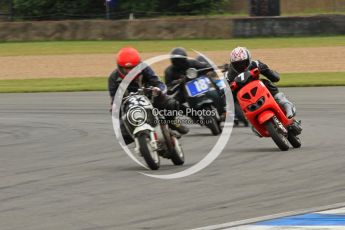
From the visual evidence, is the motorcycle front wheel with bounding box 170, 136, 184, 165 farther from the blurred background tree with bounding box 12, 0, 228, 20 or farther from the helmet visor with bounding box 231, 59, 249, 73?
the blurred background tree with bounding box 12, 0, 228, 20

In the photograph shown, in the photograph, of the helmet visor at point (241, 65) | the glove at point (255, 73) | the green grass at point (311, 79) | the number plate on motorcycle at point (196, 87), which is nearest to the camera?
the glove at point (255, 73)

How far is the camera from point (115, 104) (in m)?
9.84

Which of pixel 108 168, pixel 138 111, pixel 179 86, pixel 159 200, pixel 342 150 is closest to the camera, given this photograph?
pixel 159 200

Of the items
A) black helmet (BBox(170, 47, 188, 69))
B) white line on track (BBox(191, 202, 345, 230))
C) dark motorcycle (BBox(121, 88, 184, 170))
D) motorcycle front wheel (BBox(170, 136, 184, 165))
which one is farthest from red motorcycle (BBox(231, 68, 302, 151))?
white line on track (BBox(191, 202, 345, 230))

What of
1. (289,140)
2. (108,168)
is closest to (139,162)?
(108,168)

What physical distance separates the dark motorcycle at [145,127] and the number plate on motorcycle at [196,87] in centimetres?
334

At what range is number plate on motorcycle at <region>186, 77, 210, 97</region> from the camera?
43.0 feet

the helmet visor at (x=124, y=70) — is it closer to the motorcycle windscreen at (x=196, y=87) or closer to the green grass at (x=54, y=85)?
the motorcycle windscreen at (x=196, y=87)

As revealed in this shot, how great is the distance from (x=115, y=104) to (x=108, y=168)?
29.2 inches

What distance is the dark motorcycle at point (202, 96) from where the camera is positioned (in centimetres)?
1311

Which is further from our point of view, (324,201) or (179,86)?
(179,86)

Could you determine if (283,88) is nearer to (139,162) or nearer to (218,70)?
(218,70)

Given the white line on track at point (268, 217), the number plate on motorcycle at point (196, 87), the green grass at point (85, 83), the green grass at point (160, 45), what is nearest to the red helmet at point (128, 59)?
the white line on track at point (268, 217)

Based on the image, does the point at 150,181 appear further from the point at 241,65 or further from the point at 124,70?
the point at 241,65
